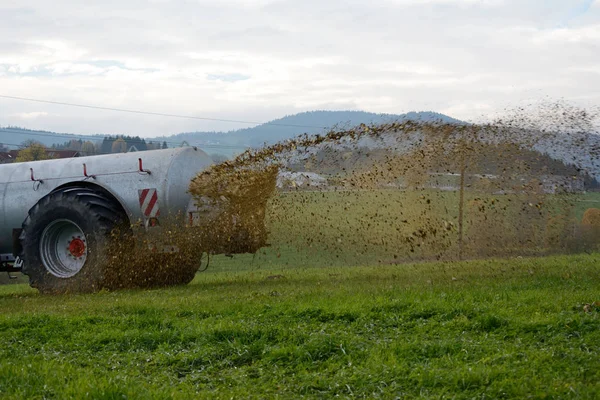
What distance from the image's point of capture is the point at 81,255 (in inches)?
540

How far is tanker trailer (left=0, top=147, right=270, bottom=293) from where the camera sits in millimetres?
13047

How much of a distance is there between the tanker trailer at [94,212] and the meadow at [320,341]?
41.0 inches

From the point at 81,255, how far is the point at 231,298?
4172 mm

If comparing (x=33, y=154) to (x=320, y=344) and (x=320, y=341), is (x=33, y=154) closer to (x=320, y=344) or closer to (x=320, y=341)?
(x=320, y=341)

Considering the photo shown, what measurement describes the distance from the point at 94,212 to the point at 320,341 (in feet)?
23.3

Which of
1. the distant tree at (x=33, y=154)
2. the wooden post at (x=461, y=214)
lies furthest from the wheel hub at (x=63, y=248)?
the distant tree at (x=33, y=154)

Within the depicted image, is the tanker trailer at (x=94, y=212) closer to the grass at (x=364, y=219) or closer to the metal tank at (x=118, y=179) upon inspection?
the metal tank at (x=118, y=179)

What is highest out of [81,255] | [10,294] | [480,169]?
[480,169]

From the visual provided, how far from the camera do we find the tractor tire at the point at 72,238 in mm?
13109

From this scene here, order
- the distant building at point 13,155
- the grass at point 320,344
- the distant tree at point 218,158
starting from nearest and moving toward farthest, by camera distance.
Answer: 1. the grass at point 320,344
2. the distant tree at point 218,158
3. the distant building at point 13,155

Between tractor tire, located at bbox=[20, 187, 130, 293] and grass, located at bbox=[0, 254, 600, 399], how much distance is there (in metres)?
2.07

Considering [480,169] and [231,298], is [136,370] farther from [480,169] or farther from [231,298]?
[480,169]

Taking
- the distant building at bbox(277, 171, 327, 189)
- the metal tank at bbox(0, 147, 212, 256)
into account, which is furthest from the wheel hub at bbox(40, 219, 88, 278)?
the distant building at bbox(277, 171, 327, 189)

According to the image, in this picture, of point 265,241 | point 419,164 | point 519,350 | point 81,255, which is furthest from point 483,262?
point 519,350
